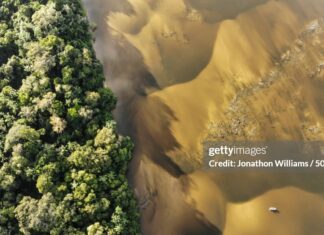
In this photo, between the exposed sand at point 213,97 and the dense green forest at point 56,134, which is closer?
the dense green forest at point 56,134

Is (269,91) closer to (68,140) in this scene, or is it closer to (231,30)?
(231,30)

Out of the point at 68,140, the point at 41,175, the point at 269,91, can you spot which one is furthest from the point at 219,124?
the point at 41,175

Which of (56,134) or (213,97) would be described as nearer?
(56,134)

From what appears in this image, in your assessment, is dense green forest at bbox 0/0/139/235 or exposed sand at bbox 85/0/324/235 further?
exposed sand at bbox 85/0/324/235

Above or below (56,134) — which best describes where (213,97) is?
above
